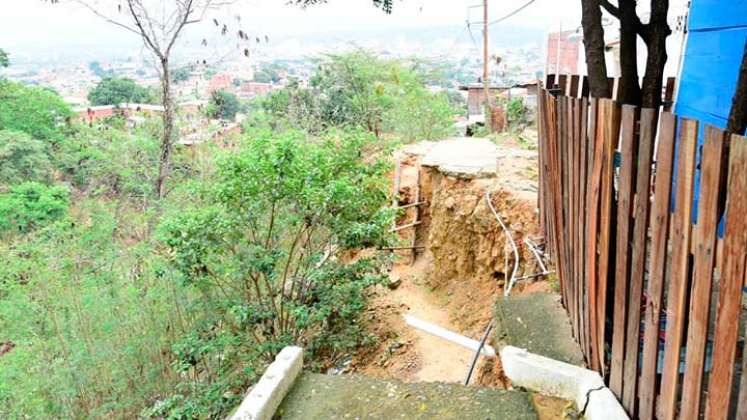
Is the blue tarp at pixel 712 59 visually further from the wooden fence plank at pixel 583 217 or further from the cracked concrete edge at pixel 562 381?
the cracked concrete edge at pixel 562 381

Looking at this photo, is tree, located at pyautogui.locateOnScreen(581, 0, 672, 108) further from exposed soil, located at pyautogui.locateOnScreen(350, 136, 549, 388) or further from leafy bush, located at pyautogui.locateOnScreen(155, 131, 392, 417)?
leafy bush, located at pyautogui.locateOnScreen(155, 131, 392, 417)

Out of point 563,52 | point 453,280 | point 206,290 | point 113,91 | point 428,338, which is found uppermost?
point 563,52

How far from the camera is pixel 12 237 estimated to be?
378 inches

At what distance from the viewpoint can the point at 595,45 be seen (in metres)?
2.63

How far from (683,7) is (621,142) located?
596 cm

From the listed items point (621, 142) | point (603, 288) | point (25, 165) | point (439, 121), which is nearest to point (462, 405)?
point (603, 288)

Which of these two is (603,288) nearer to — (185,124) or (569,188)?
(569,188)

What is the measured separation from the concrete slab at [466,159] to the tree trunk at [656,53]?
134 inches

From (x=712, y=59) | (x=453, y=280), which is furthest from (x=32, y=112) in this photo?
(x=712, y=59)

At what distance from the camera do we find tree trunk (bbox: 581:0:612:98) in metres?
2.58

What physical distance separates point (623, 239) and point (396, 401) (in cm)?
127

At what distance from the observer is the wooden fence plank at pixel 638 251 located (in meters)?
1.36

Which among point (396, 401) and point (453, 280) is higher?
point (396, 401)

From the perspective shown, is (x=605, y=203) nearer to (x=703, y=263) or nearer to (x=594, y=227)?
(x=594, y=227)
